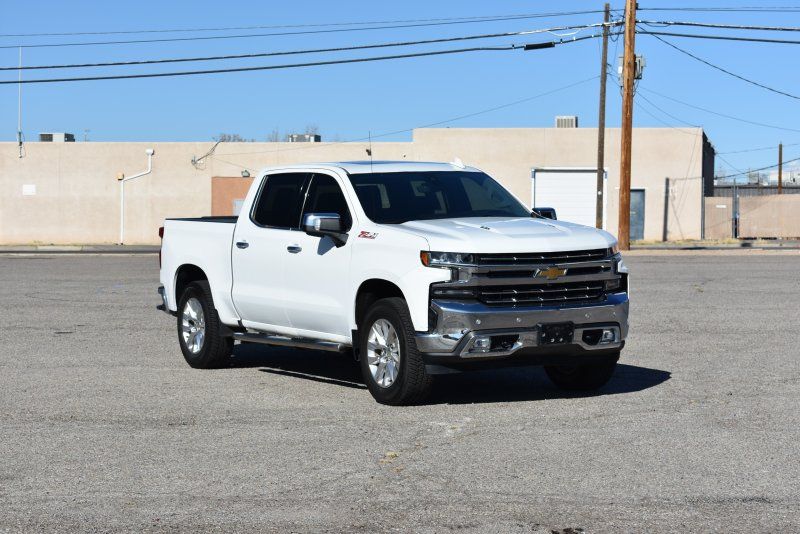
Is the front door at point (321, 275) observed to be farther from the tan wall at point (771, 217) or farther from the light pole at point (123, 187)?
the tan wall at point (771, 217)

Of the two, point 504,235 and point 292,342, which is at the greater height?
point 504,235

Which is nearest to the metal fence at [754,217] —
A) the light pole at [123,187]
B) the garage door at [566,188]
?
the garage door at [566,188]

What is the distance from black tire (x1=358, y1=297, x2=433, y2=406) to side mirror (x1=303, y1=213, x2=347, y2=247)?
783mm

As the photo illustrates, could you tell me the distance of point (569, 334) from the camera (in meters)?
9.49

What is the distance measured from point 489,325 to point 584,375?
1575mm

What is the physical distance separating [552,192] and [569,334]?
4317cm

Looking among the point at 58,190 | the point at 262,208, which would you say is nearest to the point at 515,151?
the point at 58,190

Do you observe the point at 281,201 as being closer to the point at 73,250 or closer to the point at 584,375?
the point at 584,375

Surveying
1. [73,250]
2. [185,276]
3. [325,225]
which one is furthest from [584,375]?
[73,250]

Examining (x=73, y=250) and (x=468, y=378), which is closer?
(x=468, y=378)

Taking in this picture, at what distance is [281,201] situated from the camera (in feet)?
37.6

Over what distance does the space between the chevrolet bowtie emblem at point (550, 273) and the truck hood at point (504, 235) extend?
0.15 meters

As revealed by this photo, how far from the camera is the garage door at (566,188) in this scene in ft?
171

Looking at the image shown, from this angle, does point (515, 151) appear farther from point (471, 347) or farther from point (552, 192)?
point (471, 347)
